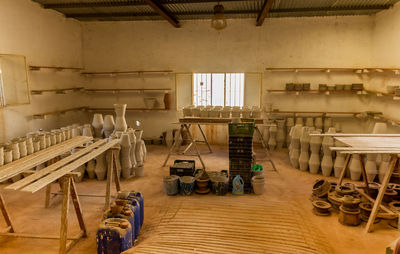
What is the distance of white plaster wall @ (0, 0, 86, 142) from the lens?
6.26m

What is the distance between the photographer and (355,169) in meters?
5.65

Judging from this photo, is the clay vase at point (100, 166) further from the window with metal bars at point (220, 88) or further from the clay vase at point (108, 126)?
the window with metal bars at point (220, 88)

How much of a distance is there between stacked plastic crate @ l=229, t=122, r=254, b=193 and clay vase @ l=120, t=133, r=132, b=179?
6.52ft

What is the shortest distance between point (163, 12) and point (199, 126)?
2.85 metres

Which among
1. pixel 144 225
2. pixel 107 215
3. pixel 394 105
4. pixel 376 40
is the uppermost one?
pixel 376 40

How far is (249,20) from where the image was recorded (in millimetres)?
8406

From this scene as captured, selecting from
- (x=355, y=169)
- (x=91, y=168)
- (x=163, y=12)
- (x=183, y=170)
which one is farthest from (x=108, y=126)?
(x=355, y=169)

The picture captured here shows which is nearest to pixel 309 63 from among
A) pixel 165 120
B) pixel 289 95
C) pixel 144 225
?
pixel 289 95

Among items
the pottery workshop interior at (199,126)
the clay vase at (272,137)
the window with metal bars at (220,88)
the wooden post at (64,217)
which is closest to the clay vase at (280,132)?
the pottery workshop interior at (199,126)

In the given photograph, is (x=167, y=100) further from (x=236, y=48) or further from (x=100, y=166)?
(x=100, y=166)

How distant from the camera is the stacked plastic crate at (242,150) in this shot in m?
5.09

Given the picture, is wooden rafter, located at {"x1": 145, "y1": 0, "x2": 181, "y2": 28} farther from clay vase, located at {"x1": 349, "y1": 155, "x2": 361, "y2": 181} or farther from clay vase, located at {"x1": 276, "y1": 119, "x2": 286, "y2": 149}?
clay vase, located at {"x1": 349, "y1": 155, "x2": 361, "y2": 181}

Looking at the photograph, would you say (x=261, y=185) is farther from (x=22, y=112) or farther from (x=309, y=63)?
(x=22, y=112)

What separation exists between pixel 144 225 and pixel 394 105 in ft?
20.1
